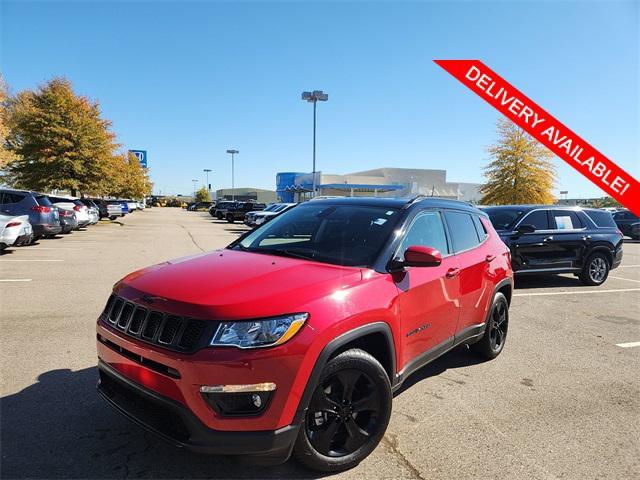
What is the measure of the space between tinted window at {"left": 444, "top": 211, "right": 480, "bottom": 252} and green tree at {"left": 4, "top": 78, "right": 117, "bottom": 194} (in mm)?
27338

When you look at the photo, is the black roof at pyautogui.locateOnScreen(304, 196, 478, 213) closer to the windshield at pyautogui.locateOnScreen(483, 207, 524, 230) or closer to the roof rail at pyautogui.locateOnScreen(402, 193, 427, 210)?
the roof rail at pyautogui.locateOnScreen(402, 193, 427, 210)

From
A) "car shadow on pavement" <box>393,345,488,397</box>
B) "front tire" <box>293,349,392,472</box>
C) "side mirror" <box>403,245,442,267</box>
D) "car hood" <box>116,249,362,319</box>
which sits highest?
"side mirror" <box>403,245,442,267</box>

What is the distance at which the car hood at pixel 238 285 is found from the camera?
2.32 meters

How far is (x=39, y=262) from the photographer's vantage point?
34.3 feet

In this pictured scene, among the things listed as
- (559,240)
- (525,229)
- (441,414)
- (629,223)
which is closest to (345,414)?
(441,414)

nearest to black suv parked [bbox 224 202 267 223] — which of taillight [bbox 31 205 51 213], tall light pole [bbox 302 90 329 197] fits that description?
tall light pole [bbox 302 90 329 197]

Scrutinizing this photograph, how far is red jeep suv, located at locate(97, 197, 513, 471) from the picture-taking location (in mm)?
2223

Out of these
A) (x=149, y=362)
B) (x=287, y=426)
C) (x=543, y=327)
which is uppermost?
(x=149, y=362)

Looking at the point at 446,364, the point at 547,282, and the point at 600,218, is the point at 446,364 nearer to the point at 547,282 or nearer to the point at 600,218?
the point at 547,282

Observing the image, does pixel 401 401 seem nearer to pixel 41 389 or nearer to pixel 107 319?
pixel 107 319

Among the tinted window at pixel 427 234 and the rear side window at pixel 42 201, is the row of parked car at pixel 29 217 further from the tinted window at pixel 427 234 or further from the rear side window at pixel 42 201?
the tinted window at pixel 427 234

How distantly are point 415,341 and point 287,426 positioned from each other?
1.32 m

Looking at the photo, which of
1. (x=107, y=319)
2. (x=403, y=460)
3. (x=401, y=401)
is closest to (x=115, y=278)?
(x=107, y=319)

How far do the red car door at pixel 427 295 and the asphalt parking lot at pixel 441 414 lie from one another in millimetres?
603
